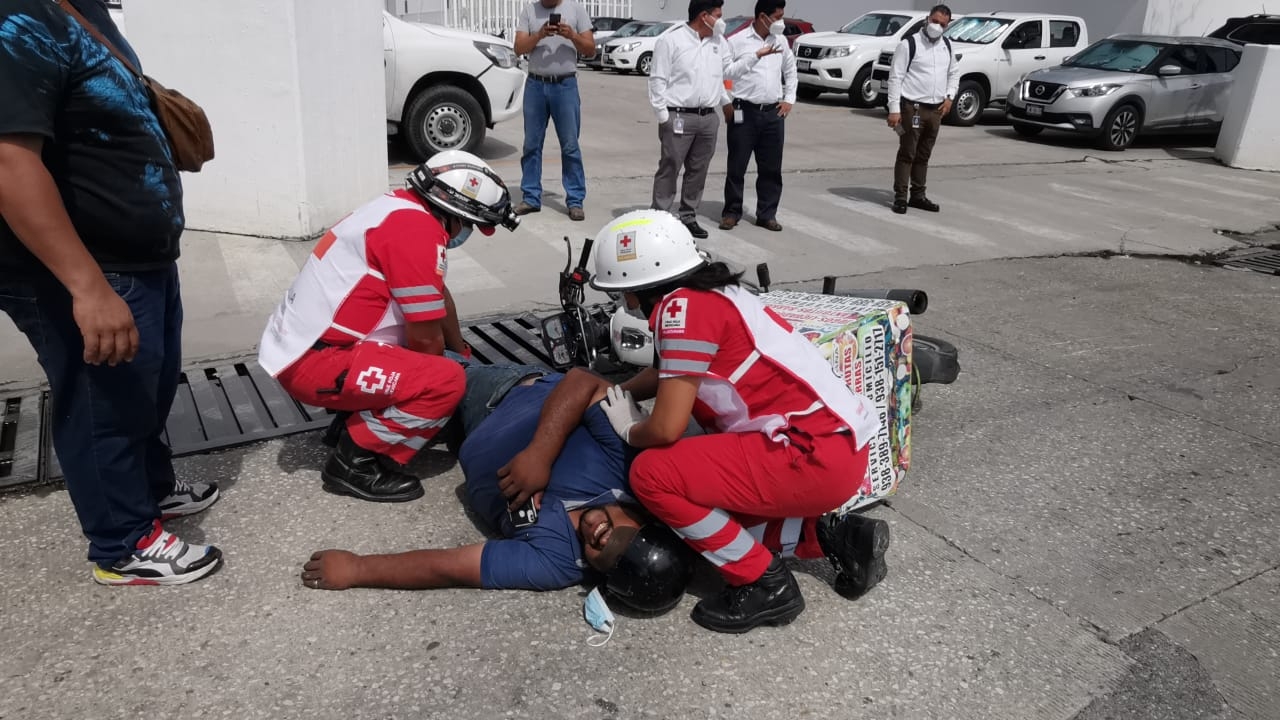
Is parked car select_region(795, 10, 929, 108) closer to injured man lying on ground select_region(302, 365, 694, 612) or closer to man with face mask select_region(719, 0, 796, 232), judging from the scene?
man with face mask select_region(719, 0, 796, 232)

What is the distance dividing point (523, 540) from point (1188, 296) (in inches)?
231

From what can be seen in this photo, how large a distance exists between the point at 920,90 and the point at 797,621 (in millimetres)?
7062

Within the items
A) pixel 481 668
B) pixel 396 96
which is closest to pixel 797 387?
pixel 481 668

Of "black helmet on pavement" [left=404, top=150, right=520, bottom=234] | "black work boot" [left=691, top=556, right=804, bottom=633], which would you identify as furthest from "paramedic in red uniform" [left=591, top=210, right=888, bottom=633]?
A: "black helmet on pavement" [left=404, top=150, right=520, bottom=234]

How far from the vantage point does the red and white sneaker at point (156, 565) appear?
3.01m

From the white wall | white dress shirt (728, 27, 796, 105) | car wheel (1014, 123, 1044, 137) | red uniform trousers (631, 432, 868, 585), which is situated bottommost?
red uniform trousers (631, 432, 868, 585)

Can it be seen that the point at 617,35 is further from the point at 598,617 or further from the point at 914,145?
the point at 598,617

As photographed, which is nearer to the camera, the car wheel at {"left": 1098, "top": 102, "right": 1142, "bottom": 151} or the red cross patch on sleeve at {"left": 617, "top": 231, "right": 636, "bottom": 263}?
the red cross patch on sleeve at {"left": 617, "top": 231, "right": 636, "bottom": 263}

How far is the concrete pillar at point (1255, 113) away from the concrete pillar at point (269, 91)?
11.5 m

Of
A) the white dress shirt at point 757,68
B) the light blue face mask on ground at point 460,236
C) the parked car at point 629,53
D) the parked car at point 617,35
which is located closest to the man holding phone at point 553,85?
the white dress shirt at point 757,68

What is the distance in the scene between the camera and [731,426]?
3.04 metres

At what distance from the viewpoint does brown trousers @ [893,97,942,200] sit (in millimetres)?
9000

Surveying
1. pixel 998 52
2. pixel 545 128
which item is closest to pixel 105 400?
pixel 545 128

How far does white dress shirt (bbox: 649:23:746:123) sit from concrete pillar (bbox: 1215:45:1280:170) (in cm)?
913
